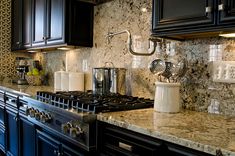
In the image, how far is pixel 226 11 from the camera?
1.12 metres

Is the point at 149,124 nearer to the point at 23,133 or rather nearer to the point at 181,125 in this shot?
the point at 181,125

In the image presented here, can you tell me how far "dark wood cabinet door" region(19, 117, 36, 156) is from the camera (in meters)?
2.14

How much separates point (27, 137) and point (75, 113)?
1.02 metres

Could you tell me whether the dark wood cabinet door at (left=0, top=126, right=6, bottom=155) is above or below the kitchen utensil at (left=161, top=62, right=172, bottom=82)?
below

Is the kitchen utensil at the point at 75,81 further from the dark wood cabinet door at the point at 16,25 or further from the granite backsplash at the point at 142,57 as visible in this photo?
the dark wood cabinet door at the point at 16,25

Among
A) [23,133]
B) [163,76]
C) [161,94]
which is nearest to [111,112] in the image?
[161,94]

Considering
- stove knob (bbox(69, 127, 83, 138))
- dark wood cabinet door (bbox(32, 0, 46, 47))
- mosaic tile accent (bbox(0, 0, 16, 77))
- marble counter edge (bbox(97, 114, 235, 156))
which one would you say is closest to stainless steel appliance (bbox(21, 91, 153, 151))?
stove knob (bbox(69, 127, 83, 138))

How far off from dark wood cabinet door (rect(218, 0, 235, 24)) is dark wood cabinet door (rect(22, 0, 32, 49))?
257 centimetres

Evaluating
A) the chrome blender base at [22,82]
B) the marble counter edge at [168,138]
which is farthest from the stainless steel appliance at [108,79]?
the chrome blender base at [22,82]

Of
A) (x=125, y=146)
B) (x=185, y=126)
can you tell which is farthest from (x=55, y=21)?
(x=185, y=126)

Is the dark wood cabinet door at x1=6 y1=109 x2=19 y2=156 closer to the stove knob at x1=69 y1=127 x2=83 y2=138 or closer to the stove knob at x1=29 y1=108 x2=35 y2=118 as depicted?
the stove knob at x1=29 y1=108 x2=35 y2=118

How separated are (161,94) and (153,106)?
18 cm

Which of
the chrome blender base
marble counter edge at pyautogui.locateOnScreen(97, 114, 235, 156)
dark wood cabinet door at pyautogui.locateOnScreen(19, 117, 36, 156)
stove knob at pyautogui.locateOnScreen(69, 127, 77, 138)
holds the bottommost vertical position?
dark wood cabinet door at pyautogui.locateOnScreen(19, 117, 36, 156)

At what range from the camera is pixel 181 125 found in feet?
3.76
